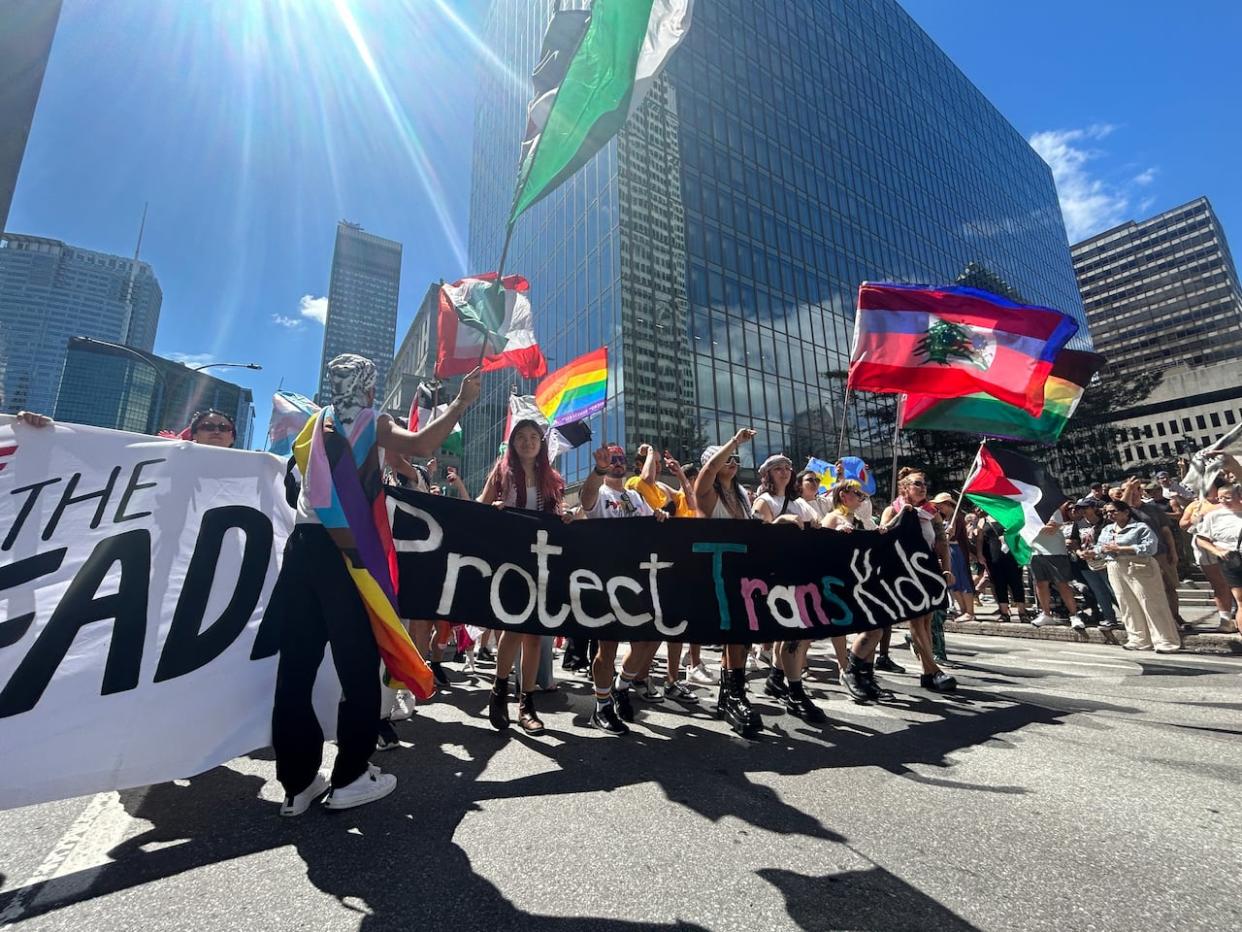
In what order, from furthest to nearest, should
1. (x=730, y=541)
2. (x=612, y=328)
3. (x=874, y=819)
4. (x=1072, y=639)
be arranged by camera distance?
1. (x=612, y=328)
2. (x=1072, y=639)
3. (x=730, y=541)
4. (x=874, y=819)

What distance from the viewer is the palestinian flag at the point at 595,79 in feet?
12.9

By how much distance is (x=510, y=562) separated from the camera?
361 cm

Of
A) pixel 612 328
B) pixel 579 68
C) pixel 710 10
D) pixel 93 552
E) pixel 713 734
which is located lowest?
pixel 713 734

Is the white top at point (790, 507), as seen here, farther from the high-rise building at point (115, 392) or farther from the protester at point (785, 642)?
the high-rise building at point (115, 392)

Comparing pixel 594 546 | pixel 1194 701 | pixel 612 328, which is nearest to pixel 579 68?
pixel 594 546

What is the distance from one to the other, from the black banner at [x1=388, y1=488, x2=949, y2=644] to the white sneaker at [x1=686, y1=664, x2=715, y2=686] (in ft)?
5.77

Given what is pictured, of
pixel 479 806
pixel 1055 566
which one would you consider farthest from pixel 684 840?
pixel 1055 566

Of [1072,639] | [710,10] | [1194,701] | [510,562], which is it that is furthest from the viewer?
[710,10]

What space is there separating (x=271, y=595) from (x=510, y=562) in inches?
52.0

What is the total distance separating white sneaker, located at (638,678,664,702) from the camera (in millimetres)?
4838

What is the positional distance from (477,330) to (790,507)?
581 cm

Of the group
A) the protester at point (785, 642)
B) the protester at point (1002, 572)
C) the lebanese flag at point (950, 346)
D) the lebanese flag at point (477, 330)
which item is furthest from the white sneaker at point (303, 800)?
the protester at point (1002, 572)

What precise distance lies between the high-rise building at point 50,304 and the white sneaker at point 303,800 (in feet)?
329

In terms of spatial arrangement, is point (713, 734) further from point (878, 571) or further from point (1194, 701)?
point (1194, 701)
